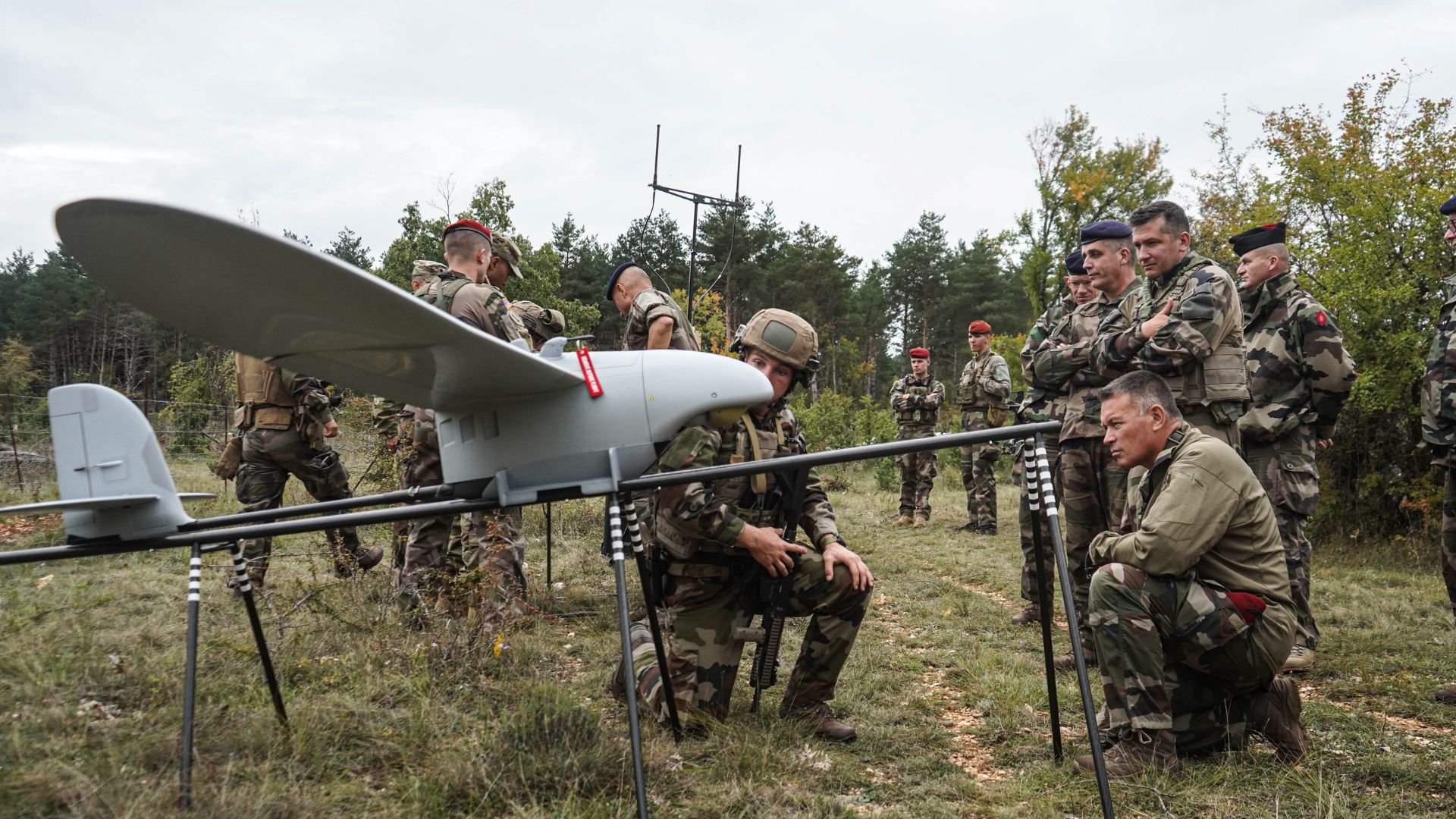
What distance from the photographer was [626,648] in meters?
2.50

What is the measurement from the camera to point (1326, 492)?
847 cm

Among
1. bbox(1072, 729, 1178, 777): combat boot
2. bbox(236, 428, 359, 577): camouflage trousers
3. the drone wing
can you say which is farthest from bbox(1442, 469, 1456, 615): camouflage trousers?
bbox(236, 428, 359, 577): camouflage trousers

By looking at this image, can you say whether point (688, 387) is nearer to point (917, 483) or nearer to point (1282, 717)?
point (1282, 717)


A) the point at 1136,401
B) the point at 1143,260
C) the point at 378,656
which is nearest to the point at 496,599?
the point at 378,656

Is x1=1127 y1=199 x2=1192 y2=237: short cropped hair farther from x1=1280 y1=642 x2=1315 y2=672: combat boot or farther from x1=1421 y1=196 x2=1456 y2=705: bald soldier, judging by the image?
x1=1280 y1=642 x2=1315 y2=672: combat boot

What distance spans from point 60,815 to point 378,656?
1474 millimetres

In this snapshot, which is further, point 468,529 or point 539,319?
point 539,319

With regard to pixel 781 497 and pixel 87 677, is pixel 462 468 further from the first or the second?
pixel 87 677

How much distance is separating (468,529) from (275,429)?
6.80ft

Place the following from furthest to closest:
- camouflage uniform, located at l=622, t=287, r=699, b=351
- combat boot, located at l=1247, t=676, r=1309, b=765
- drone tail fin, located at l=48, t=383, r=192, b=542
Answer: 1. camouflage uniform, located at l=622, t=287, r=699, b=351
2. combat boot, located at l=1247, t=676, r=1309, b=765
3. drone tail fin, located at l=48, t=383, r=192, b=542

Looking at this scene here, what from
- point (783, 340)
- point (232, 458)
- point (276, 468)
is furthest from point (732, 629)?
point (232, 458)

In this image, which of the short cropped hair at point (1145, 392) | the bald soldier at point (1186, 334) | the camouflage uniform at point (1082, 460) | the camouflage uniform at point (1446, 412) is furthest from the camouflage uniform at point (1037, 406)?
the short cropped hair at point (1145, 392)

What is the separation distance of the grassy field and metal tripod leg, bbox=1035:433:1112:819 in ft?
1.57

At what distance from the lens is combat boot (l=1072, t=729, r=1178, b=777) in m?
2.99
